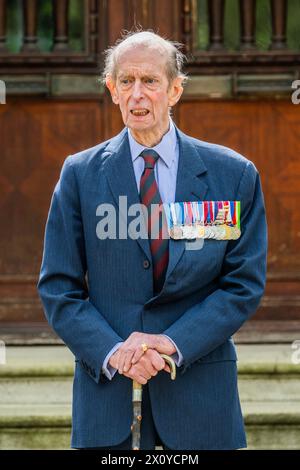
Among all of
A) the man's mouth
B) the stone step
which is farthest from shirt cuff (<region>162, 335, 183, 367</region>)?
the stone step

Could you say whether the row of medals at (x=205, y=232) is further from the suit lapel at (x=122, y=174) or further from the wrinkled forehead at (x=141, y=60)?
the wrinkled forehead at (x=141, y=60)

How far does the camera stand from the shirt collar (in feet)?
11.6

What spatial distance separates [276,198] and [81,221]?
3.04 meters

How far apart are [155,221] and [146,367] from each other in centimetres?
43

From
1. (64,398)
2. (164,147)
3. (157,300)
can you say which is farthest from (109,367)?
(64,398)

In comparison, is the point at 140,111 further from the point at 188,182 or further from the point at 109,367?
the point at 109,367

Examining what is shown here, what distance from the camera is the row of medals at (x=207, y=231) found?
3449 millimetres

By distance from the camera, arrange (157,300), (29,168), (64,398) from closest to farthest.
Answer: (157,300) → (64,398) → (29,168)

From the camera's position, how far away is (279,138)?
6.42m

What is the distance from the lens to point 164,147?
354cm

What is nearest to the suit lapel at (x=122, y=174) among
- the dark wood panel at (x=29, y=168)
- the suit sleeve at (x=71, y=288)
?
the suit sleeve at (x=71, y=288)

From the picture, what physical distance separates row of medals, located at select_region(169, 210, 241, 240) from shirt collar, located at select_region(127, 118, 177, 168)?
21 cm

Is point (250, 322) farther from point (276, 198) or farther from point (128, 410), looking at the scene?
point (128, 410)

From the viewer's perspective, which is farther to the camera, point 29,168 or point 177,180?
point 29,168
